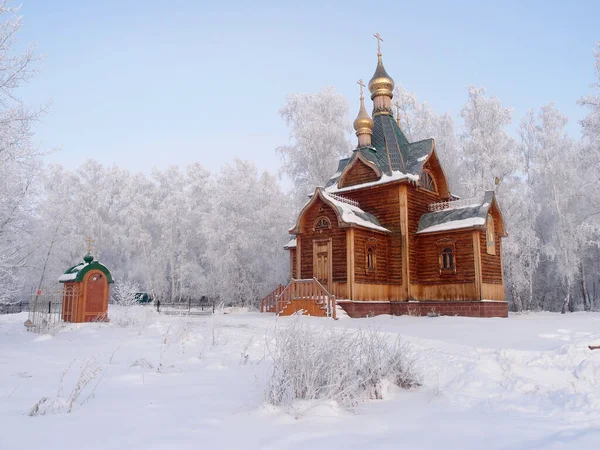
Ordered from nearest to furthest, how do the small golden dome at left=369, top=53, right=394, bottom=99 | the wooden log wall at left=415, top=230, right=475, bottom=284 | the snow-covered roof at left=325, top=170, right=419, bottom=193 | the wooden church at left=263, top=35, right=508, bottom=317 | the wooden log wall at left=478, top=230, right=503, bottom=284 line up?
the wooden church at left=263, top=35, right=508, bottom=317 → the wooden log wall at left=415, top=230, right=475, bottom=284 → the wooden log wall at left=478, top=230, right=503, bottom=284 → the snow-covered roof at left=325, top=170, right=419, bottom=193 → the small golden dome at left=369, top=53, right=394, bottom=99

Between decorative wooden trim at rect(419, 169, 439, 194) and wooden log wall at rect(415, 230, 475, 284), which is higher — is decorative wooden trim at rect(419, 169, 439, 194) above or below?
above

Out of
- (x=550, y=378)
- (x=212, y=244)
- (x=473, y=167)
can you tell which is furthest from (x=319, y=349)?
(x=212, y=244)

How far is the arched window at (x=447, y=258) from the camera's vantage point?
741 inches

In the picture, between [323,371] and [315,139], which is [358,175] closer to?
[315,139]

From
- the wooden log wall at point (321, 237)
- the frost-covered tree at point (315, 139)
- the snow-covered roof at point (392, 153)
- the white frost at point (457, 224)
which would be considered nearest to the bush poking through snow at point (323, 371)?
the wooden log wall at point (321, 237)

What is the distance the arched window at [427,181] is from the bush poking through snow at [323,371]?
1617 cm

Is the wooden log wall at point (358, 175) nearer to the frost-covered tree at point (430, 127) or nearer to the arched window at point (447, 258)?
the arched window at point (447, 258)

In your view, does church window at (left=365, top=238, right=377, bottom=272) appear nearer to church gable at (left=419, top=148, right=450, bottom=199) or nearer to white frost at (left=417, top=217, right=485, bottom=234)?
white frost at (left=417, top=217, right=485, bottom=234)

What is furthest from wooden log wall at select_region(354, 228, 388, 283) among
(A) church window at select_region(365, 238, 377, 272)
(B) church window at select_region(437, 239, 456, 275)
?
(B) church window at select_region(437, 239, 456, 275)

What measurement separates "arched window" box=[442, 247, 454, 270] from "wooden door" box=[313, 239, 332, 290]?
4.81 m

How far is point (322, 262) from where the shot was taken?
1819cm

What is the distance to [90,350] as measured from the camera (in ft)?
27.7

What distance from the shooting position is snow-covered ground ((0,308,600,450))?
355 cm

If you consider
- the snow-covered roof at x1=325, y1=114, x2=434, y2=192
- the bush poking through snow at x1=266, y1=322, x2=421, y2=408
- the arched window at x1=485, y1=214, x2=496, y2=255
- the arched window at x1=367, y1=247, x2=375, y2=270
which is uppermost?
the snow-covered roof at x1=325, y1=114, x2=434, y2=192
